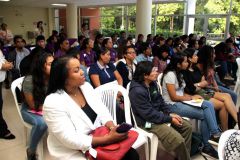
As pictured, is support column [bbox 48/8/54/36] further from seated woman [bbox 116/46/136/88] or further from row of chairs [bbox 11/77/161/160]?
row of chairs [bbox 11/77/161/160]

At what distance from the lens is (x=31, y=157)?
218cm

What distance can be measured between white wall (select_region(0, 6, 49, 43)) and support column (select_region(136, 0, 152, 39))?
10.1m

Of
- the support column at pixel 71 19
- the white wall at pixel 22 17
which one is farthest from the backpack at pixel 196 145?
the white wall at pixel 22 17

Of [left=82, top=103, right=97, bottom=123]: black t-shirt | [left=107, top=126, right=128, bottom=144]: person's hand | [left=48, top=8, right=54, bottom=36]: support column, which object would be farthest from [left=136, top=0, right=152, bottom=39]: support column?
[left=48, top=8, right=54, bottom=36]: support column

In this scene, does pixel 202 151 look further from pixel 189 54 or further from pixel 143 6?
pixel 143 6

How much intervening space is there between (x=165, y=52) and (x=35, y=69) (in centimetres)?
284

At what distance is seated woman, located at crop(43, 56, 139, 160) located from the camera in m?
1.46

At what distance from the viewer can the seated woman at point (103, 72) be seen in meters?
3.03

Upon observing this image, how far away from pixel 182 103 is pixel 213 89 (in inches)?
35.0

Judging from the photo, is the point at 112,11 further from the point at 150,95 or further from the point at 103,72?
the point at 150,95

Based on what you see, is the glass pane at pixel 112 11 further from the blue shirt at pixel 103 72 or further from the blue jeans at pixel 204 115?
the blue jeans at pixel 204 115

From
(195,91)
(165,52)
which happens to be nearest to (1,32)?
(165,52)

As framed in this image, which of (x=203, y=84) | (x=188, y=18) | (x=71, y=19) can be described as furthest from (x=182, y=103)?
(x=71, y=19)

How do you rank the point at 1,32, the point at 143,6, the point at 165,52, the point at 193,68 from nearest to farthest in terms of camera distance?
1. the point at 193,68
2. the point at 165,52
3. the point at 1,32
4. the point at 143,6
